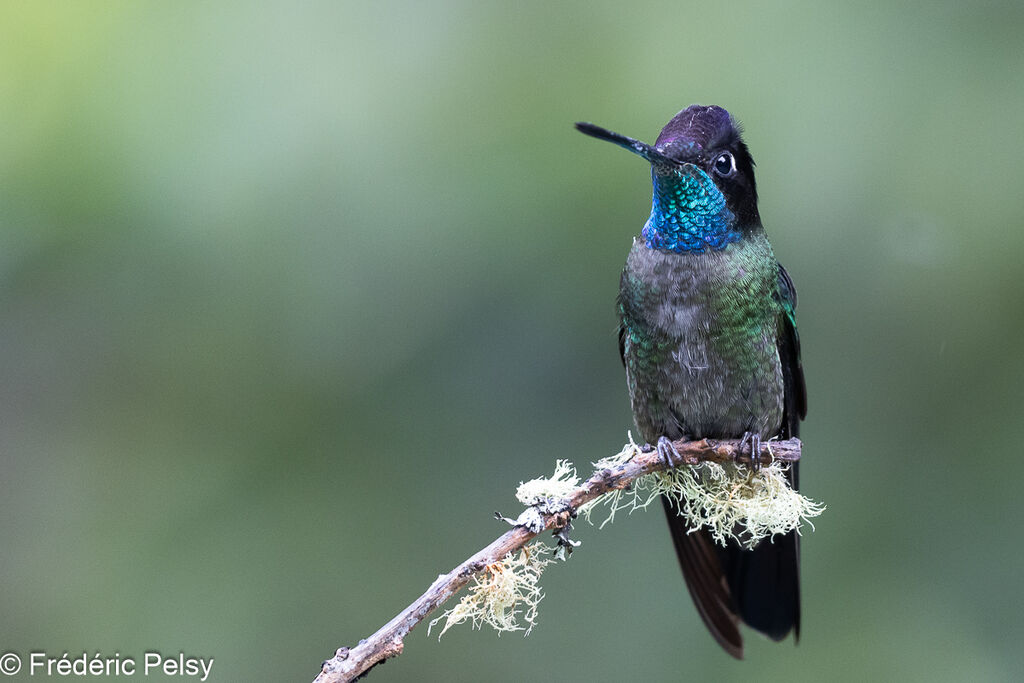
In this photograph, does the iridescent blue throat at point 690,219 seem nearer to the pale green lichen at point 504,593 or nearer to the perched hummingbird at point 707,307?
the perched hummingbird at point 707,307

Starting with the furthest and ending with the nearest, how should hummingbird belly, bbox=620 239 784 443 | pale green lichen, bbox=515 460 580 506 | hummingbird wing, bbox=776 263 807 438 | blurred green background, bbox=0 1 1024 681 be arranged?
blurred green background, bbox=0 1 1024 681, hummingbird wing, bbox=776 263 807 438, hummingbird belly, bbox=620 239 784 443, pale green lichen, bbox=515 460 580 506

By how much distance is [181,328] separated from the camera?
15.1 ft

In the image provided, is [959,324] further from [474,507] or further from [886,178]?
[474,507]

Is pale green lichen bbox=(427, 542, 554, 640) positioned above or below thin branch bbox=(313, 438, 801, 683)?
below

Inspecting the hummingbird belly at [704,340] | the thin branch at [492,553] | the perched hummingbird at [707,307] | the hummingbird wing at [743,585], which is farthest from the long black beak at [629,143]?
the hummingbird wing at [743,585]

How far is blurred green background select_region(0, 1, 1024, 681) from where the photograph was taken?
4215mm

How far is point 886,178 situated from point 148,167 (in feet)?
8.96

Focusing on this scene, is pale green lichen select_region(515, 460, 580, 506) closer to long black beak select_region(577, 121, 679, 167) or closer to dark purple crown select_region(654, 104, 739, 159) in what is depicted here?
long black beak select_region(577, 121, 679, 167)

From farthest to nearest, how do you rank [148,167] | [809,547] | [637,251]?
[809,547] → [148,167] → [637,251]

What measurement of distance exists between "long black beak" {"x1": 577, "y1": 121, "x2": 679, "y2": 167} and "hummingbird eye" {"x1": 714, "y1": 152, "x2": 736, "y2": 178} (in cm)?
20

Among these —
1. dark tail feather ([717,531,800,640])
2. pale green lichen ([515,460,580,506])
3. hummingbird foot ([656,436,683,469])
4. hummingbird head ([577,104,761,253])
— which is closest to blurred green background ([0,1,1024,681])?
dark tail feather ([717,531,800,640])

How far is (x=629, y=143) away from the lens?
233 centimetres

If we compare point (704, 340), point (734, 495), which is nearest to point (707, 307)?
point (704, 340)

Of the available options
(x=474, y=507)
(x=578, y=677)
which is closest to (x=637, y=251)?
(x=474, y=507)
